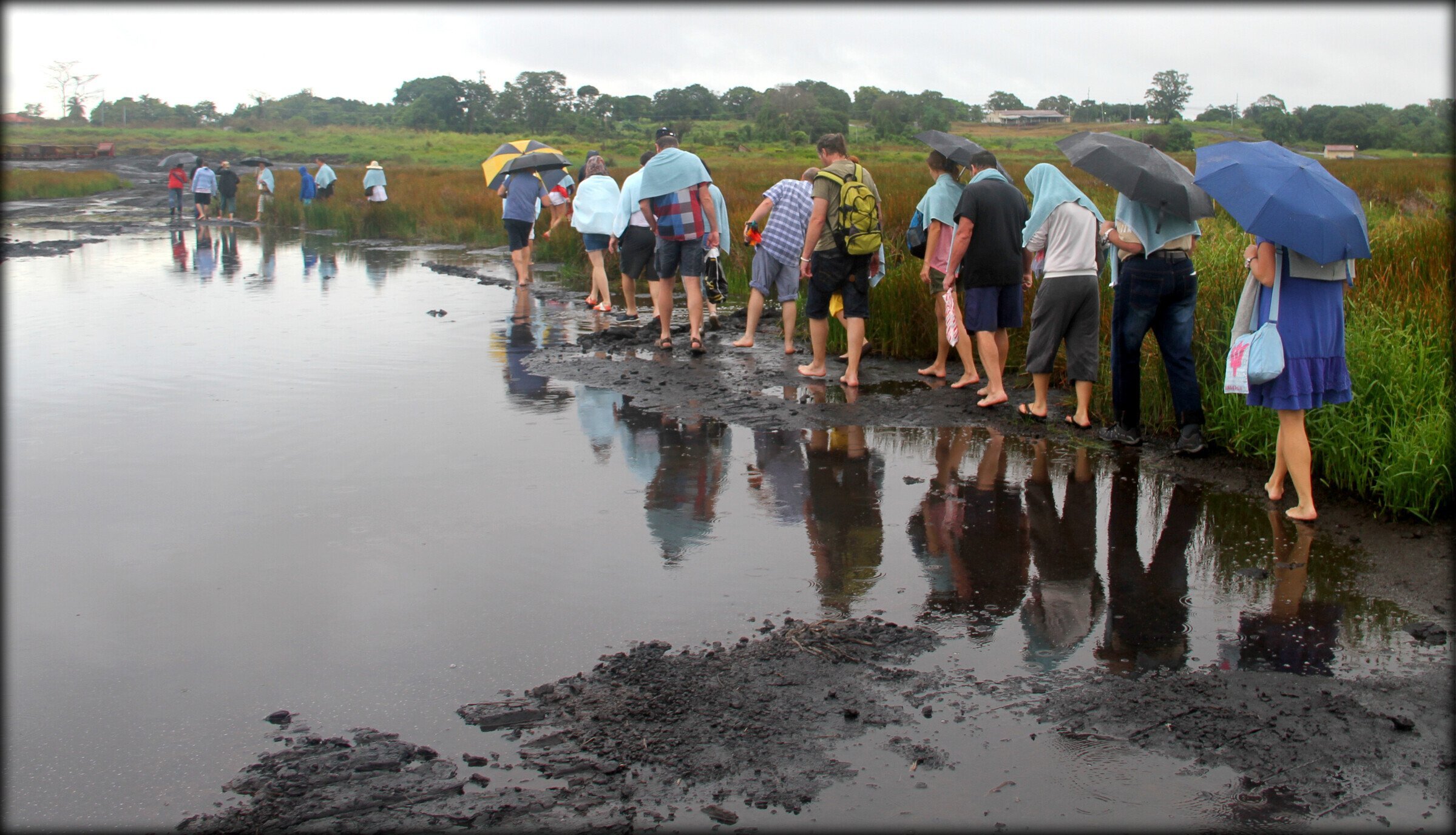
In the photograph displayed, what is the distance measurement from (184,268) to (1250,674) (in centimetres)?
1788

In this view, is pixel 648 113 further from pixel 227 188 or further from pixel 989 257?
pixel 989 257

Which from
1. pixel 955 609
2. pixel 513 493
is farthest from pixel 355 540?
pixel 955 609

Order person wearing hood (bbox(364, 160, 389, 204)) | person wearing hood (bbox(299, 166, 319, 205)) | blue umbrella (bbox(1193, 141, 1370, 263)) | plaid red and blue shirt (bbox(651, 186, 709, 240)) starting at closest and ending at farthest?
blue umbrella (bbox(1193, 141, 1370, 263))
plaid red and blue shirt (bbox(651, 186, 709, 240))
person wearing hood (bbox(364, 160, 389, 204))
person wearing hood (bbox(299, 166, 319, 205))

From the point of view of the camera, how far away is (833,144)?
8.52m

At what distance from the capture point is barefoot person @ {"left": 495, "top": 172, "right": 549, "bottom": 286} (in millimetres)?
14305

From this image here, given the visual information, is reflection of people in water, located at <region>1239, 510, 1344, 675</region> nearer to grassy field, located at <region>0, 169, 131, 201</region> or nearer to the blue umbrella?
the blue umbrella

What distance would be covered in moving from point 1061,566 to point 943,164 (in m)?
4.40

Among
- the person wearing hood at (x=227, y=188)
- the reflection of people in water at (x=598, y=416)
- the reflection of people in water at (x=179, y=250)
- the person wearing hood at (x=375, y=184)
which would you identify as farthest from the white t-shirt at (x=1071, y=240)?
the person wearing hood at (x=227, y=188)

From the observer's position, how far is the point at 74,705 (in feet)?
12.2

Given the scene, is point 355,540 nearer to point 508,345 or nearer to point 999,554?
point 999,554

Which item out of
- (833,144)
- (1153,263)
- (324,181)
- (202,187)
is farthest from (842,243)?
(202,187)

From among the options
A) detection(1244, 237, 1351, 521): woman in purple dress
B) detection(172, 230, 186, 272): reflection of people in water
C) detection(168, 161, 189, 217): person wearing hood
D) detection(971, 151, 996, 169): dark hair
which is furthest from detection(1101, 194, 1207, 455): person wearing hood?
detection(168, 161, 189, 217): person wearing hood

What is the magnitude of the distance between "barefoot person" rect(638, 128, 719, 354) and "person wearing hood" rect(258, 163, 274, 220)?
875 inches

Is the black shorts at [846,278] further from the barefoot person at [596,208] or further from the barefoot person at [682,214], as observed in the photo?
the barefoot person at [596,208]
